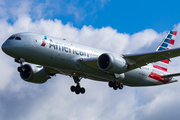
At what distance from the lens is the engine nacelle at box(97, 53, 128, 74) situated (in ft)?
109

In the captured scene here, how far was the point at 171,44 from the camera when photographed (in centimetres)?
4653

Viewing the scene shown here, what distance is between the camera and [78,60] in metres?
34.0

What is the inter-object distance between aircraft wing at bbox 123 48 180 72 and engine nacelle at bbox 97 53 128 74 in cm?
91

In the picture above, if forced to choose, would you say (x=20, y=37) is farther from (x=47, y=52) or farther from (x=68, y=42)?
(x=68, y=42)

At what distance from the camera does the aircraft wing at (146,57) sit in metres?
33.3

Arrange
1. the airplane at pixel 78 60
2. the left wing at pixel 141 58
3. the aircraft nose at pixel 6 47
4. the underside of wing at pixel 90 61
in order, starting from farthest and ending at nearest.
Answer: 1. the underside of wing at pixel 90 61
2. the left wing at pixel 141 58
3. the airplane at pixel 78 60
4. the aircraft nose at pixel 6 47

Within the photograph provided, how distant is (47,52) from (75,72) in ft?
16.3

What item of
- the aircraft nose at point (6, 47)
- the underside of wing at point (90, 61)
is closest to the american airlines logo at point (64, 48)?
the underside of wing at point (90, 61)

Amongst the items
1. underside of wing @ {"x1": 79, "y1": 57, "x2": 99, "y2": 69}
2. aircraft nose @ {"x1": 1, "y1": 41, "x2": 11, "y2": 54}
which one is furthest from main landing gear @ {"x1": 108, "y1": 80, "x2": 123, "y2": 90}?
aircraft nose @ {"x1": 1, "y1": 41, "x2": 11, "y2": 54}

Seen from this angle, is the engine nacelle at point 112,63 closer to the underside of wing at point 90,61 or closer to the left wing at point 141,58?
the underside of wing at point 90,61

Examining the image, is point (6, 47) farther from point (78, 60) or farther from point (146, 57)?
point (146, 57)

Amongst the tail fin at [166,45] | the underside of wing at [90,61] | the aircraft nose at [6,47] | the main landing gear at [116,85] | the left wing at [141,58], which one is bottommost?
the main landing gear at [116,85]

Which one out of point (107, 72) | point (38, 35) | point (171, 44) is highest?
point (171, 44)

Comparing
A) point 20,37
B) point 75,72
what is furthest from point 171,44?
point 20,37
